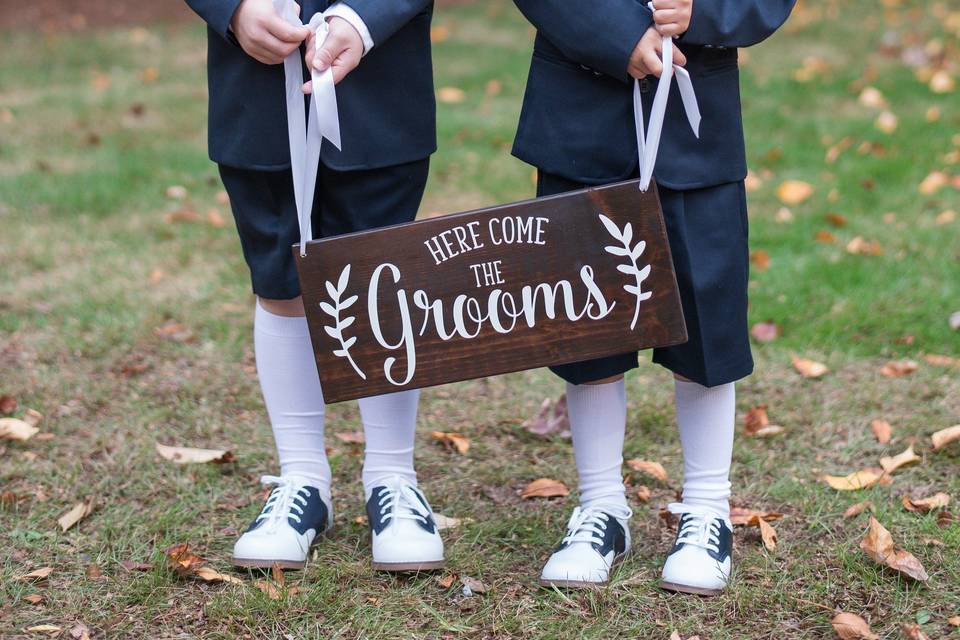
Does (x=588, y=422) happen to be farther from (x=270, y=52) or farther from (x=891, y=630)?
(x=270, y=52)

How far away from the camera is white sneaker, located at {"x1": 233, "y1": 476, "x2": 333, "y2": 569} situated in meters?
1.97

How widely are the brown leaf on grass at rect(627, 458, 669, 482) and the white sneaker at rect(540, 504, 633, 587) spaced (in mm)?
355

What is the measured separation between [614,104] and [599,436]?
64 centimetres

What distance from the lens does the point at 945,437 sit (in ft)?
7.84

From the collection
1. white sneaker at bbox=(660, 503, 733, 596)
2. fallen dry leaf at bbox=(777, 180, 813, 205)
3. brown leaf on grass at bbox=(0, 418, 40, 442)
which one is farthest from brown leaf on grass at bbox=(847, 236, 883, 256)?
brown leaf on grass at bbox=(0, 418, 40, 442)

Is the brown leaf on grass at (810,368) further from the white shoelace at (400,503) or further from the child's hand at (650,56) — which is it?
the child's hand at (650,56)

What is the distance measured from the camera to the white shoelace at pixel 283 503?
2.02 meters

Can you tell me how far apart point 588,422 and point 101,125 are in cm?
430

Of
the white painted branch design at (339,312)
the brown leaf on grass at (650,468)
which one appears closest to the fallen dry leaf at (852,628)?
the brown leaf on grass at (650,468)

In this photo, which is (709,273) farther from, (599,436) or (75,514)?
(75,514)

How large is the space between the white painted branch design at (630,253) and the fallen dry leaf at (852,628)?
644 millimetres

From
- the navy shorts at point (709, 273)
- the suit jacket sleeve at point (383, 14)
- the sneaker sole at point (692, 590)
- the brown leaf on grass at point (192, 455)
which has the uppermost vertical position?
the suit jacket sleeve at point (383, 14)

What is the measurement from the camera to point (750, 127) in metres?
5.05

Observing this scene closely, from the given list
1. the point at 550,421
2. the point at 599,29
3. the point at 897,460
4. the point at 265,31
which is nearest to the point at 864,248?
the point at 897,460
